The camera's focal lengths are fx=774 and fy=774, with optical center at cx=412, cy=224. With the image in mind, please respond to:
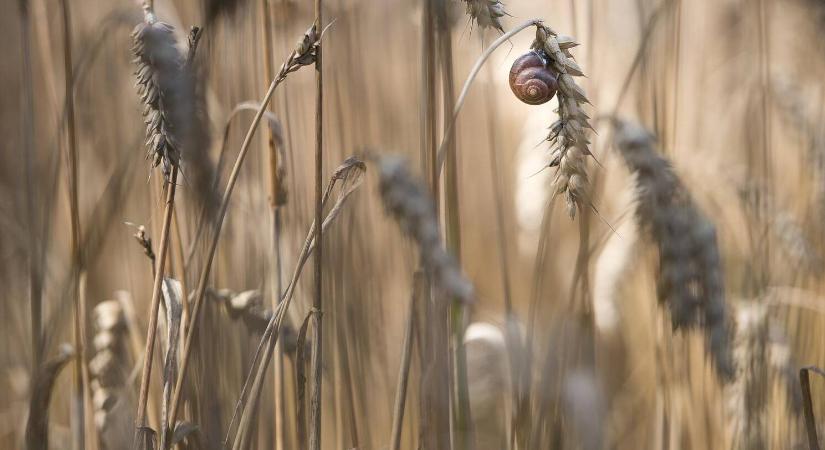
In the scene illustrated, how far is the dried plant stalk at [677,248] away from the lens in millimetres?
818

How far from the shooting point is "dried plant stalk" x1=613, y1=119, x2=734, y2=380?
82 cm

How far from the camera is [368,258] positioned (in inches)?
39.1

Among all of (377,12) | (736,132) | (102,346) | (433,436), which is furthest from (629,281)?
(102,346)

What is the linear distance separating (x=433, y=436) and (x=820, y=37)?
36.8 inches

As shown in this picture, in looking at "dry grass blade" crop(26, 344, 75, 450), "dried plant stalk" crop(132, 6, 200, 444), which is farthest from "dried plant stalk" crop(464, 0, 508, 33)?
"dry grass blade" crop(26, 344, 75, 450)

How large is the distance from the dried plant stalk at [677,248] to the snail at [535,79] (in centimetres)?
26

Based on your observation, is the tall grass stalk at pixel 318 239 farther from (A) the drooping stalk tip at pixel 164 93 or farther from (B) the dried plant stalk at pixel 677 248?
(B) the dried plant stalk at pixel 677 248

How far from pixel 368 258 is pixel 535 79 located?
455 mm

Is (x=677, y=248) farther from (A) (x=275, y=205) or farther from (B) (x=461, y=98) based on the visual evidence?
(A) (x=275, y=205)

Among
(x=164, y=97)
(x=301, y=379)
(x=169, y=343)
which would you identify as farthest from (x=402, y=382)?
(x=164, y=97)

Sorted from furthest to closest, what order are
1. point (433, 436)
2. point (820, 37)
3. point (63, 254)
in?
point (63, 254), point (820, 37), point (433, 436)

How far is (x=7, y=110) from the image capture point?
5.50 feet

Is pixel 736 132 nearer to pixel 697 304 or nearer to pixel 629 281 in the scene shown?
pixel 629 281

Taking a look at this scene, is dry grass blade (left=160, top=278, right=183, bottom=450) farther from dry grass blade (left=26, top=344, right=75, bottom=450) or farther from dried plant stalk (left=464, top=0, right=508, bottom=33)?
dried plant stalk (left=464, top=0, right=508, bottom=33)
